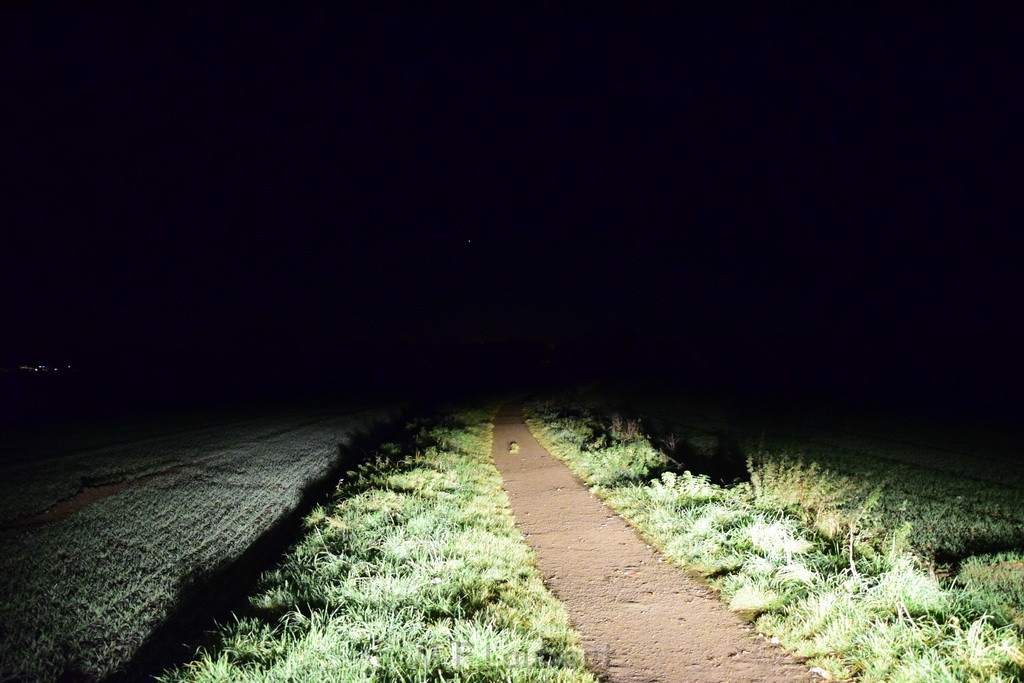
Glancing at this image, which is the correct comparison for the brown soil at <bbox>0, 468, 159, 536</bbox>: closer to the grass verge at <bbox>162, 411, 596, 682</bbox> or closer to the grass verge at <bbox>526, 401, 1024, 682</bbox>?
the grass verge at <bbox>162, 411, 596, 682</bbox>

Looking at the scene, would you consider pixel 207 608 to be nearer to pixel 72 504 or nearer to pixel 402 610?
pixel 402 610

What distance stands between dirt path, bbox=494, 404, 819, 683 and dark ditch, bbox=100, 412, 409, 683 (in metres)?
3.60

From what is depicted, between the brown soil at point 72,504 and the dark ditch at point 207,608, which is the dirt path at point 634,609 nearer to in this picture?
the dark ditch at point 207,608

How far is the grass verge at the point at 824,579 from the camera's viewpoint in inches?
150

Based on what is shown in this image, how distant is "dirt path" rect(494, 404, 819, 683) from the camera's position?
4125 millimetres

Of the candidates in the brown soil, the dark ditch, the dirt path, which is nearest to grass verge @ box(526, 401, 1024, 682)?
the dirt path

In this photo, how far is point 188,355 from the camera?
88562 millimetres

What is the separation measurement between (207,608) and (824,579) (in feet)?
24.6

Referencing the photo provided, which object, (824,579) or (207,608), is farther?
(207,608)

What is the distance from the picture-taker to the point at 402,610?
4.54 metres

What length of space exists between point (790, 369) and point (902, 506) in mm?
55696

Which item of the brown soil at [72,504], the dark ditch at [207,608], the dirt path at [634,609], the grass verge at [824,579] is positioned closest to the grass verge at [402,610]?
the dirt path at [634,609]

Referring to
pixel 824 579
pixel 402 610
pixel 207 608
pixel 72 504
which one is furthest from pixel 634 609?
pixel 72 504

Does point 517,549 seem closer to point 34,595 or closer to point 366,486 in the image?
point 366,486
